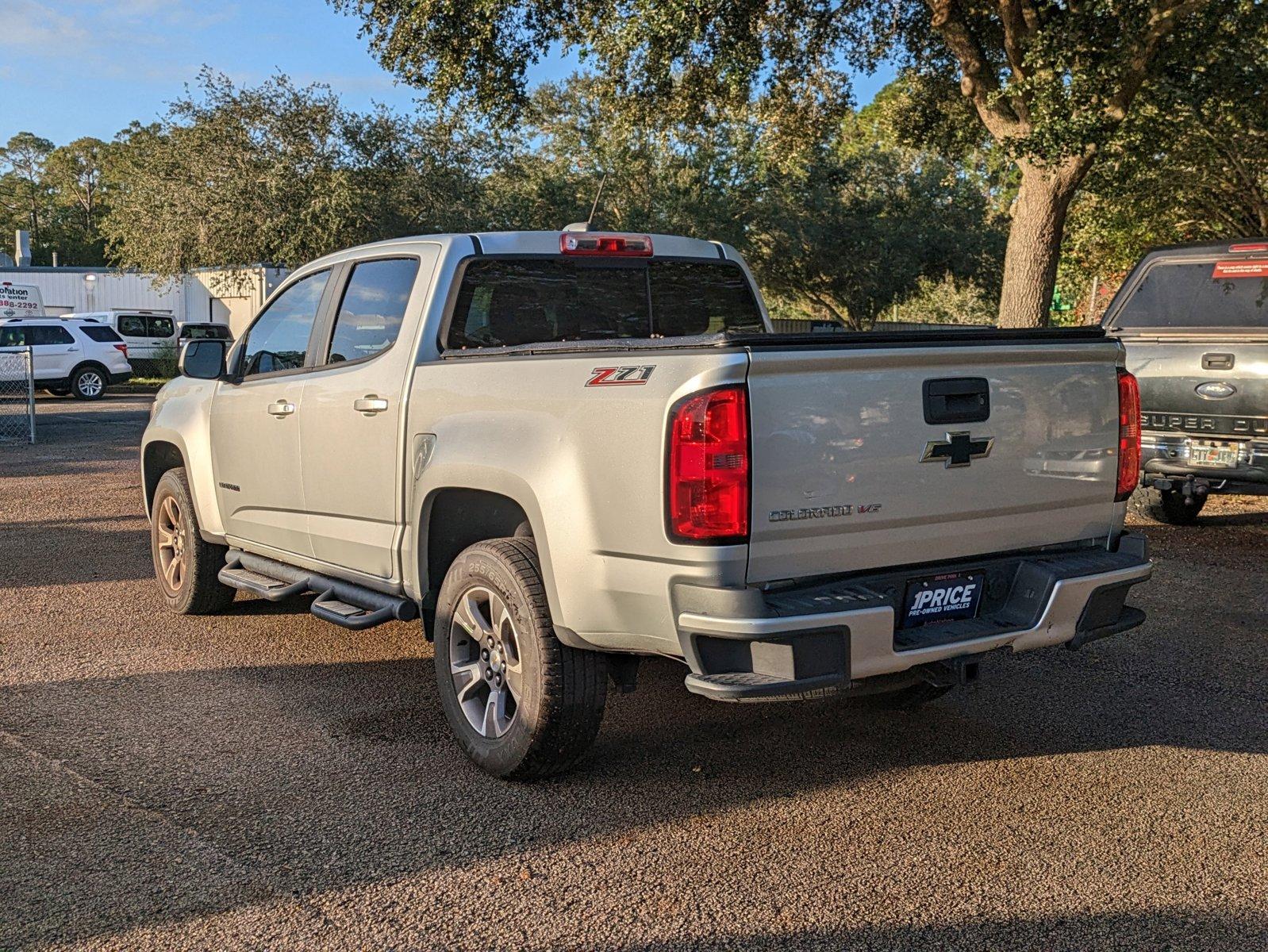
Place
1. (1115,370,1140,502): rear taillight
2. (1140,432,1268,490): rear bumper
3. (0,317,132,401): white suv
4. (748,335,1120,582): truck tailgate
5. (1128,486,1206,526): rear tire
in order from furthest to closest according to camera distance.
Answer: (0,317,132,401): white suv
(1128,486,1206,526): rear tire
(1140,432,1268,490): rear bumper
(1115,370,1140,502): rear taillight
(748,335,1120,582): truck tailgate

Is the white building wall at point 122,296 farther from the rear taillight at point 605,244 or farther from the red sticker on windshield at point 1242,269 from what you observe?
the rear taillight at point 605,244

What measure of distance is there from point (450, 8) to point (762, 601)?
41.2 ft

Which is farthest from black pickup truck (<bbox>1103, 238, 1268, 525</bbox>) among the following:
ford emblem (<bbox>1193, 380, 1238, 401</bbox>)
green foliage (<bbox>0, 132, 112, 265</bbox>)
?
green foliage (<bbox>0, 132, 112, 265</bbox>)

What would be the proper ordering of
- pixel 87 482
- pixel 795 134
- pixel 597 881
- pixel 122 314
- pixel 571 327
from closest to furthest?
1. pixel 597 881
2. pixel 571 327
3. pixel 87 482
4. pixel 795 134
5. pixel 122 314

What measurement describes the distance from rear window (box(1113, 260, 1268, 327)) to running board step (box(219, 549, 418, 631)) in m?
6.70

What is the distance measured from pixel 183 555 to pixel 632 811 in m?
3.82

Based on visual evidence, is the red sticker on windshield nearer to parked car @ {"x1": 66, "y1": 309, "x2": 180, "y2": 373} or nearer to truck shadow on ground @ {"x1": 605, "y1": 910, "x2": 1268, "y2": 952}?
truck shadow on ground @ {"x1": 605, "y1": 910, "x2": 1268, "y2": 952}

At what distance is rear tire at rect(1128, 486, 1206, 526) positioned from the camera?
33.4 ft

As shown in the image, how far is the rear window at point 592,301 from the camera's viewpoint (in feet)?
16.9

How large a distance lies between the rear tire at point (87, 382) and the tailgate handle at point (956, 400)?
25.9 m

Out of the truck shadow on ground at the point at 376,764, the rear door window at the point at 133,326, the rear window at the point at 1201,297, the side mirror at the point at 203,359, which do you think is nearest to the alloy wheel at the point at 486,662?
the truck shadow on ground at the point at 376,764

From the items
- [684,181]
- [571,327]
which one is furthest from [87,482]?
[684,181]

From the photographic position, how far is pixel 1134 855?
3832 millimetres

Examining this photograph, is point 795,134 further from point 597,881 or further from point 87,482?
point 597,881
